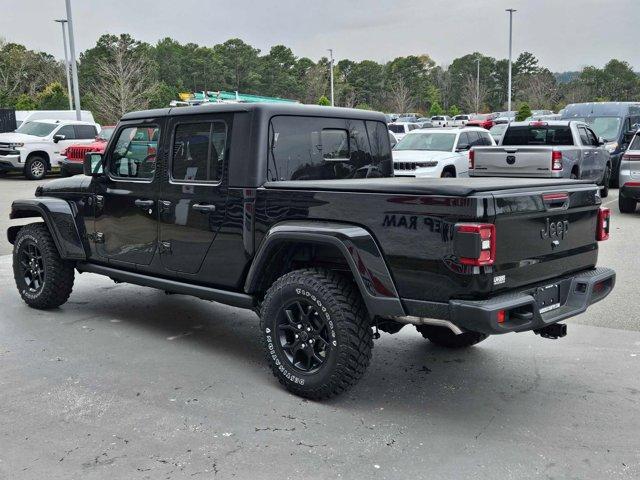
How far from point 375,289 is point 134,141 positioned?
9.36 ft

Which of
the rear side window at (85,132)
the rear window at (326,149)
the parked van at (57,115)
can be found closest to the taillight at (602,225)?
the rear window at (326,149)

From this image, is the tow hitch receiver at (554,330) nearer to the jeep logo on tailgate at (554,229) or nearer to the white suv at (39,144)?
the jeep logo on tailgate at (554,229)

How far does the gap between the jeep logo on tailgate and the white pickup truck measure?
9167 millimetres

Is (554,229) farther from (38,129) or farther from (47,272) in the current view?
(38,129)

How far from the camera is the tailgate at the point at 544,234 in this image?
12.4ft

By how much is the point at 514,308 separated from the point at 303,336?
4.53 feet

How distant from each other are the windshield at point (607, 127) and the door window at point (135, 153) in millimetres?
16483

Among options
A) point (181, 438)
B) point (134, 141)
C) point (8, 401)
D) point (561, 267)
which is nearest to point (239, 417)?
point (181, 438)

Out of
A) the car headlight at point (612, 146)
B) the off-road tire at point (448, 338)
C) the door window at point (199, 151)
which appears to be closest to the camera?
the door window at point (199, 151)

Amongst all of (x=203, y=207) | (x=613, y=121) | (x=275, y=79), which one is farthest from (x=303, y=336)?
(x=275, y=79)

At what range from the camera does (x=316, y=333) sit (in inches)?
171

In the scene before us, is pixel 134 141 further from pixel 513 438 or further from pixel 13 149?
pixel 13 149

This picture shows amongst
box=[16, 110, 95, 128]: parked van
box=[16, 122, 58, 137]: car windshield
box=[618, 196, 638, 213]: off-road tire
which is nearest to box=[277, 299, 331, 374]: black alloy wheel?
box=[618, 196, 638, 213]: off-road tire

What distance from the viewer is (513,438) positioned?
387 cm
